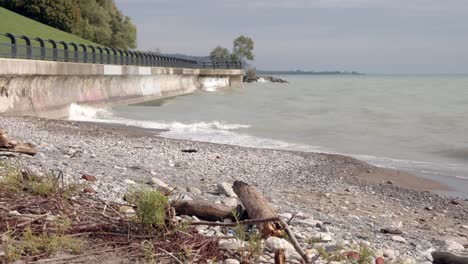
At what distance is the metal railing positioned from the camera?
1923cm

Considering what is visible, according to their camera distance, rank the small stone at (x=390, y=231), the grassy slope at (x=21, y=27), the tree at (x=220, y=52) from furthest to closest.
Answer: the tree at (x=220, y=52) < the grassy slope at (x=21, y=27) < the small stone at (x=390, y=231)

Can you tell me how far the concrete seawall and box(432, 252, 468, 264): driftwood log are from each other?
14.7 m

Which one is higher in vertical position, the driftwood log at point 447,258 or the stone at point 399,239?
the driftwood log at point 447,258

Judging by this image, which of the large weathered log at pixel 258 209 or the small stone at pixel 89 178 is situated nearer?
the large weathered log at pixel 258 209

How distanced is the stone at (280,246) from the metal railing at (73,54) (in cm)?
1483

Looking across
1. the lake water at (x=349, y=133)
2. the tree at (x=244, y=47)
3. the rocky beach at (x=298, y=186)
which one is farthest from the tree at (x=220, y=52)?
the rocky beach at (x=298, y=186)

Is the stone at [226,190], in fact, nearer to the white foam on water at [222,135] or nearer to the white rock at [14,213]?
the white rock at [14,213]

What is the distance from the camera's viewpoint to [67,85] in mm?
24484

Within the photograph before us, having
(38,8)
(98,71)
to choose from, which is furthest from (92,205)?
(38,8)

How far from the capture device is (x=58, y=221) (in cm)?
510

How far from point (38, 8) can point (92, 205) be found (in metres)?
52.8

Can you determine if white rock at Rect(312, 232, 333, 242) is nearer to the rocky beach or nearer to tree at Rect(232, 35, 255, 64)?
the rocky beach

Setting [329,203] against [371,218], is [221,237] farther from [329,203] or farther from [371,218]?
[329,203]

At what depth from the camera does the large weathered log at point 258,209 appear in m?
5.23
